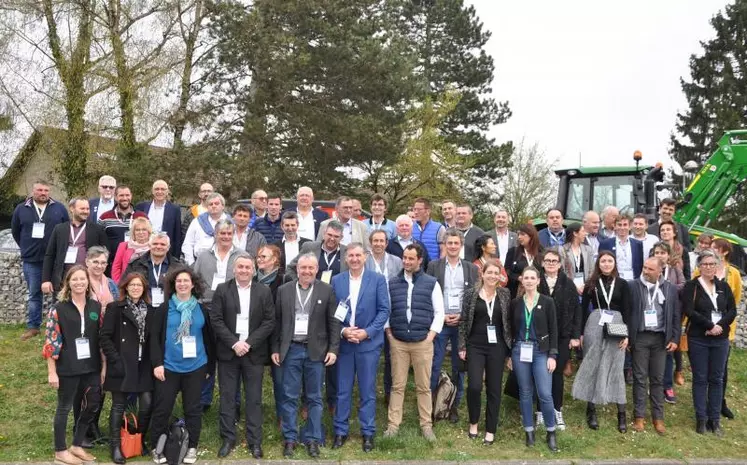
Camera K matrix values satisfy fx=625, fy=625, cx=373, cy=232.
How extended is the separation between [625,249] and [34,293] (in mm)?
7636

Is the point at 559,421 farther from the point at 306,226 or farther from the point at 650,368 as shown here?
the point at 306,226

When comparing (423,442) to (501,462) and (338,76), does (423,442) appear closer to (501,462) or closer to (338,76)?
(501,462)

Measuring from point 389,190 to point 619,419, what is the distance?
708 inches

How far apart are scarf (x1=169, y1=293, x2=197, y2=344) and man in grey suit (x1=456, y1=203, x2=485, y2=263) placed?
121 inches

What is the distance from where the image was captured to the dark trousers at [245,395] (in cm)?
545

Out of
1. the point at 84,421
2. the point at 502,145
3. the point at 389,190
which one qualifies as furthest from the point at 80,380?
the point at 502,145

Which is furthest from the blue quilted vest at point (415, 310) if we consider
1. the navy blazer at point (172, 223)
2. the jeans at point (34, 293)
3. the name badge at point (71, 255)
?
the jeans at point (34, 293)

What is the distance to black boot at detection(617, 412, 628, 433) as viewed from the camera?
6.29 meters

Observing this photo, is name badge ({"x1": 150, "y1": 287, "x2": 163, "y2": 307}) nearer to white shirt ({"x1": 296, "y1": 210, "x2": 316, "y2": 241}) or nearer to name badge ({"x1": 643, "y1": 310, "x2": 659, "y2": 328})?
white shirt ({"x1": 296, "y1": 210, "x2": 316, "y2": 241})

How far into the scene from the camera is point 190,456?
532 centimetres

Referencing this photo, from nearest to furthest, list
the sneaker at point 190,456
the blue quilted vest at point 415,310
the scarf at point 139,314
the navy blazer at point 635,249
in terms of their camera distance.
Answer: the scarf at point 139,314, the sneaker at point 190,456, the blue quilted vest at point 415,310, the navy blazer at point 635,249

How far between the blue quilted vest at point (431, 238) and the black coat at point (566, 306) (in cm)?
146

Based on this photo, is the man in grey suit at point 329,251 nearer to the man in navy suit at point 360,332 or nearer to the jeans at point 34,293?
the man in navy suit at point 360,332

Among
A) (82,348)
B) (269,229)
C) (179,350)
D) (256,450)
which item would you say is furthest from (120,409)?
(269,229)
